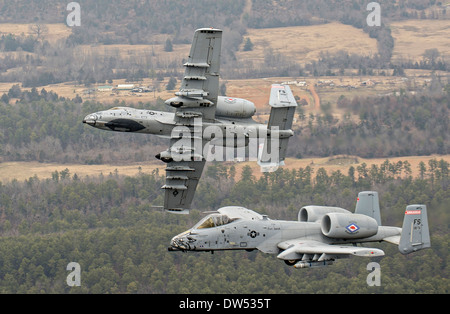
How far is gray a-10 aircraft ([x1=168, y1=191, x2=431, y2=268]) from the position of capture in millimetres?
70438

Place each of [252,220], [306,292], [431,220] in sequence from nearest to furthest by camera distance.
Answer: [252,220], [431,220], [306,292]

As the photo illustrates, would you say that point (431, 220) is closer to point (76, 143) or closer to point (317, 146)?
point (317, 146)

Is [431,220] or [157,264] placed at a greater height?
[431,220]

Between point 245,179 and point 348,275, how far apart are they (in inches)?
1261

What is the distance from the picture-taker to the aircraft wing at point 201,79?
66.8 metres

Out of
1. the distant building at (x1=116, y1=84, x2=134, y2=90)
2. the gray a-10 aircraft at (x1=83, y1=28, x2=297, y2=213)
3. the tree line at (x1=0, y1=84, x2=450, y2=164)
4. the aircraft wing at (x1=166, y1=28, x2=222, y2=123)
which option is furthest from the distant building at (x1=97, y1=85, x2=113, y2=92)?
the aircraft wing at (x1=166, y1=28, x2=222, y2=123)

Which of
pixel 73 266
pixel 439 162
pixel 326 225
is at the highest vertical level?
pixel 326 225

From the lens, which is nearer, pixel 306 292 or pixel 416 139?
pixel 306 292

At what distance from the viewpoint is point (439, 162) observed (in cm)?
14088

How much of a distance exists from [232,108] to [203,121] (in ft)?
7.19

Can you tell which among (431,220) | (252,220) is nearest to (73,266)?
(431,220)

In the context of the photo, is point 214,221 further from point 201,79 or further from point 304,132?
point 304,132

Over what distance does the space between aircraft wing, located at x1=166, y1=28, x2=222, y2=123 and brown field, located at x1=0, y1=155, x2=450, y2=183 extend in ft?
202

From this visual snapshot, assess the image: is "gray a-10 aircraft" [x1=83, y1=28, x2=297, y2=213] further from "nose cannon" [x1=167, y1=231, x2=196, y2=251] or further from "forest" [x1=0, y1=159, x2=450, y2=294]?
"forest" [x1=0, y1=159, x2=450, y2=294]
